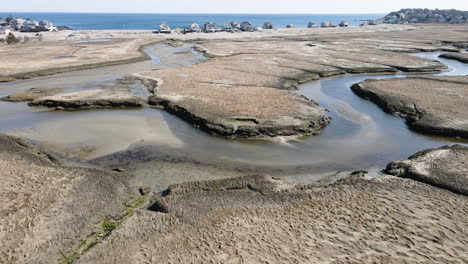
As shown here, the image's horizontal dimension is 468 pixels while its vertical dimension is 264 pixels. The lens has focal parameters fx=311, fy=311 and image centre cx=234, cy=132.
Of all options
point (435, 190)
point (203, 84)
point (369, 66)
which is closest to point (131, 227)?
point (435, 190)

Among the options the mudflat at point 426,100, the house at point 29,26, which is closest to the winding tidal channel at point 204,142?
the mudflat at point 426,100

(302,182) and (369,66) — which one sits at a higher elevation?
(369,66)

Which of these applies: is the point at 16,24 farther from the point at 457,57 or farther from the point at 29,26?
the point at 457,57

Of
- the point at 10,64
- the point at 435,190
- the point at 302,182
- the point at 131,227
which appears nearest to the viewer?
the point at 131,227

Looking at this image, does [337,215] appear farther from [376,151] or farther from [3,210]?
[3,210]

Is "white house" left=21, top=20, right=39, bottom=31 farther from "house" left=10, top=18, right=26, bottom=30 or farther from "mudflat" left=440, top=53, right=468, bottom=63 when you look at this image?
"mudflat" left=440, top=53, right=468, bottom=63

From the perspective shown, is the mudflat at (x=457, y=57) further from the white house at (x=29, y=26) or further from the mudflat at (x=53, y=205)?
the white house at (x=29, y=26)
